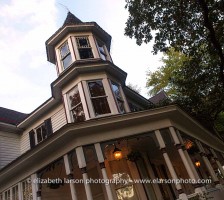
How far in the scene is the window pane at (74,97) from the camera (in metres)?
12.1

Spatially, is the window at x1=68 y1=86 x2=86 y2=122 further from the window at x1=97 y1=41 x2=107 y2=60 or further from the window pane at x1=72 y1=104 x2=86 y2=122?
the window at x1=97 y1=41 x2=107 y2=60

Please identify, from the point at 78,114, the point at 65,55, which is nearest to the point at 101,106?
the point at 78,114

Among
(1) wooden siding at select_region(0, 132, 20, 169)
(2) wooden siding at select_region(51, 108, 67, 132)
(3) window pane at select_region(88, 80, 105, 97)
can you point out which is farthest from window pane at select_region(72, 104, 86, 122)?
(1) wooden siding at select_region(0, 132, 20, 169)

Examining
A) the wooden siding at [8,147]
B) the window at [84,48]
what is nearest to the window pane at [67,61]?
the window at [84,48]

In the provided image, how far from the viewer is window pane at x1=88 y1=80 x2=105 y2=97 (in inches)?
468

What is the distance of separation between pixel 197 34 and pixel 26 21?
969 cm

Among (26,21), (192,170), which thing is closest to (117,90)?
(192,170)

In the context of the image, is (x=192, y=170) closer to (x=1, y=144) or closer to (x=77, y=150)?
(x=77, y=150)

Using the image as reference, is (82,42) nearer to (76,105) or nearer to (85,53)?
(85,53)

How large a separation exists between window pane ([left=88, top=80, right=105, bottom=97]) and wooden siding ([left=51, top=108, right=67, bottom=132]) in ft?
10.2

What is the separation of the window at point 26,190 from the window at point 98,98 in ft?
14.3

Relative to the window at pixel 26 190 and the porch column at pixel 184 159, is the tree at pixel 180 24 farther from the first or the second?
the window at pixel 26 190

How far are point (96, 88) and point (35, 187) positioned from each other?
16.9 ft

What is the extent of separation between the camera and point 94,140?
9.10m
